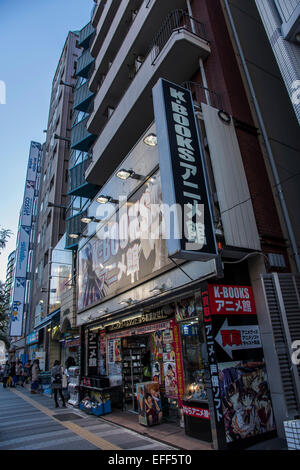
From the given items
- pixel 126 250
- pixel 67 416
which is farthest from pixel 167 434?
pixel 126 250

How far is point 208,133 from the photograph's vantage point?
7.40 meters

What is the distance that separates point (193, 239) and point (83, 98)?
19.4m

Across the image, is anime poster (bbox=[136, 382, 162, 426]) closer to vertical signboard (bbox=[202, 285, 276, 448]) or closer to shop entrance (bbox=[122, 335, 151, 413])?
shop entrance (bbox=[122, 335, 151, 413])

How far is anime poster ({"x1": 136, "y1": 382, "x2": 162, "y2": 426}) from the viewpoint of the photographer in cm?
809

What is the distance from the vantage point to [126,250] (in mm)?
10242

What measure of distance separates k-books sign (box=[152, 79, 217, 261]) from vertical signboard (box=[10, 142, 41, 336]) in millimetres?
30681

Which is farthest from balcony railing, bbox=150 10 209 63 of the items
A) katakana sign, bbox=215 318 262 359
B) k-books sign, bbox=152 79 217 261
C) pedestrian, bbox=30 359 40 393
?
pedestrian, bbox=30 359 40 393

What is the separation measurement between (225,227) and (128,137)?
8401mm

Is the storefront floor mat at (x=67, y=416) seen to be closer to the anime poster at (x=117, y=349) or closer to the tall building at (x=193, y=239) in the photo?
the tall building at (x=193, y=239)
